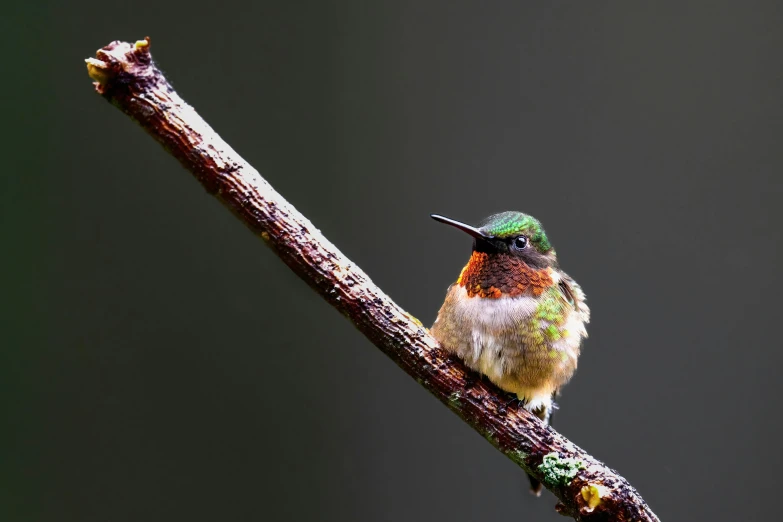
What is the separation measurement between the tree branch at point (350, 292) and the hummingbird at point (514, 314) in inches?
2.4

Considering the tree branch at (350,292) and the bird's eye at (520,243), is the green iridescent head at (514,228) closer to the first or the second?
the bird's eye at (520,243)

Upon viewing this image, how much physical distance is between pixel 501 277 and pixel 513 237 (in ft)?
0.35

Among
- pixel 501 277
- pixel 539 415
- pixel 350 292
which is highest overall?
pixel 501 277

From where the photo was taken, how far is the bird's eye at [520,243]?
5.62 ft

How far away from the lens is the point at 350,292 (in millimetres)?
1474

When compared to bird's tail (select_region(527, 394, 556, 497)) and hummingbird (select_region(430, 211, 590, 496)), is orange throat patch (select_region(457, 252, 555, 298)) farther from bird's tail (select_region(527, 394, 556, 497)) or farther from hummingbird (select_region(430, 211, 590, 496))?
bird's tail (select_region(527, 394, 556, 497))

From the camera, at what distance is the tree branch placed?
4.44 ft

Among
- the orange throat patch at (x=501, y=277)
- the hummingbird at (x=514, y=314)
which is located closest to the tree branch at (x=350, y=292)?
the hummingbird at (x=514, y=314)

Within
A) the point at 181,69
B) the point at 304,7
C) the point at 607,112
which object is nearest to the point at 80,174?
the point at 181,69

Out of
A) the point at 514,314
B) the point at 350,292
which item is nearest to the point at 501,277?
the point at 514,314

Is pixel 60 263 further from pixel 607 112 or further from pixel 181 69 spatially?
pixel 607 112

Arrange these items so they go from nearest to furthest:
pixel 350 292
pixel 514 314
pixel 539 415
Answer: pixel 350 292 → pixel 514 314 → pixel 539 415

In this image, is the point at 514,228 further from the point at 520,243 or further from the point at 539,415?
the point at 539,415

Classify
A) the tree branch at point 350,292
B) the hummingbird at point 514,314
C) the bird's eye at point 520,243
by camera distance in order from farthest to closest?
the bird's eye at point 520,243, the hummingbird at point 514,314, the tree branch at point 350,292
